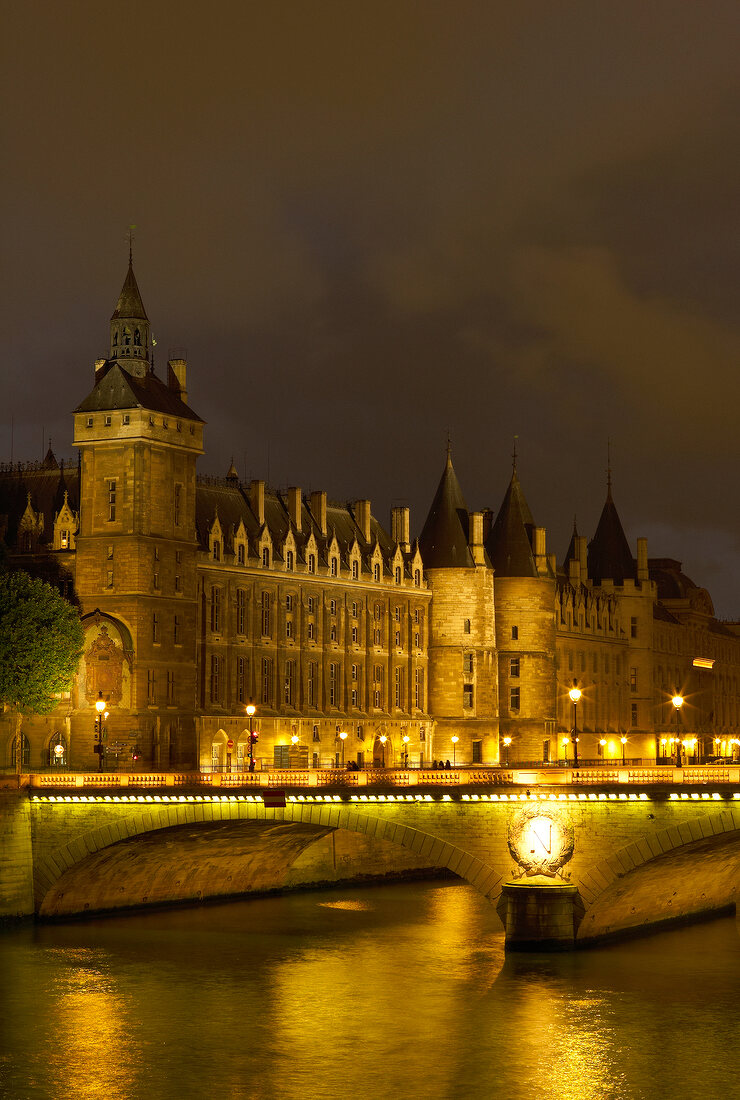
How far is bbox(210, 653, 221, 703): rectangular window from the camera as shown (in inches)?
4665

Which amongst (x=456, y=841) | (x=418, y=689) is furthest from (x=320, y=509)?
(x=456, y=841)

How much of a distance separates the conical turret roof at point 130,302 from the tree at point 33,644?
61.6 feet

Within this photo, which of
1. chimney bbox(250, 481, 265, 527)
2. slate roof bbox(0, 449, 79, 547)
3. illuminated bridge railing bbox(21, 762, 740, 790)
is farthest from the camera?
chimney bbox(250, 481, 265, 527)

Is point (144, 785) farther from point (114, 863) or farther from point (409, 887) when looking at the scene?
point (409, 887)

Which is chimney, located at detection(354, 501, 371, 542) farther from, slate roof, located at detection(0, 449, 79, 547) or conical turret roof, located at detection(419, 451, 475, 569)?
slate roof, located at detection(0, 449, 79, 547)

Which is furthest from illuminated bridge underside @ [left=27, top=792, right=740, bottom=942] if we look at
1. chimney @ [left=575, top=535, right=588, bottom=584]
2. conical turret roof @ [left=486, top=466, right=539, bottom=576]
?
chimney @ [left=575, top=535, right=588, bottom=584]

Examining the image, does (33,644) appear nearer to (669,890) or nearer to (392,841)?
(392,841)

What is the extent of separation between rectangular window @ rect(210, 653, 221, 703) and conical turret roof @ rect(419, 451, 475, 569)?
2792 cm

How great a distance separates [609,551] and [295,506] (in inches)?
2094

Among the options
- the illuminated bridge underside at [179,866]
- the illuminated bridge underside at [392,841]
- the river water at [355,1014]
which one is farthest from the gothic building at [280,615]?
the river water at [355,1014]

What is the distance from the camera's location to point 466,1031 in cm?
6294

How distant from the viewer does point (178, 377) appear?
12081cm

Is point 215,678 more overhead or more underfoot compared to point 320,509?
more underfoot

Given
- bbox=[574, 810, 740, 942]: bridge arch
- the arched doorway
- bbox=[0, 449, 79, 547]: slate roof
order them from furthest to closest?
the arched doorway → bbox=[0, 449, 79, 547]: slate roof → bbox=[574, 810, 740, 942]: bridge arch
